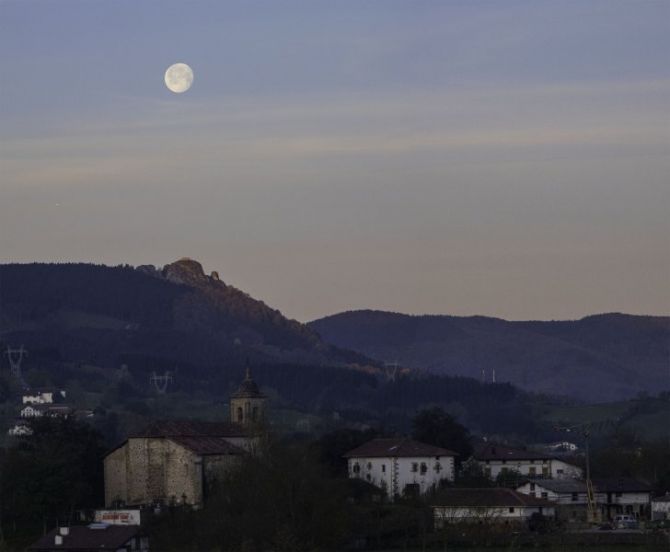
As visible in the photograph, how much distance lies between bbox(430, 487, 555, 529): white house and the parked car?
9.08ft

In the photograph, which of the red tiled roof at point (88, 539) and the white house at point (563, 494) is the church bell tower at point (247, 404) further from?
the red tiled roof at point (88, 539)

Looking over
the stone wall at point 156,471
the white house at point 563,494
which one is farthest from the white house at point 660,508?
the stone wall at point 156,471

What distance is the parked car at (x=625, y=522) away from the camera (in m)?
78.1

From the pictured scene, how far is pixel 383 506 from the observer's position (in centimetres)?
7894

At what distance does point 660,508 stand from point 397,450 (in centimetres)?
1180

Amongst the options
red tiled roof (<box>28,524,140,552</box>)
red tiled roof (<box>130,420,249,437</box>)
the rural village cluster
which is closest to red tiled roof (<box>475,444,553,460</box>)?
the rural village cluster

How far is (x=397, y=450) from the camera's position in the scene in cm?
8681

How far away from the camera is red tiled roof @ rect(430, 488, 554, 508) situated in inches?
3066

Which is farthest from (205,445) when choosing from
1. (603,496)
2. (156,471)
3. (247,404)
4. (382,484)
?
(603,496)

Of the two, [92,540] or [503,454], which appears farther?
[503,454]

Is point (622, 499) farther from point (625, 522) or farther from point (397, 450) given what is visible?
point (397, 450)

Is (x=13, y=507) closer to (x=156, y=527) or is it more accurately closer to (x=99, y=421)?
(x=156, y=527)

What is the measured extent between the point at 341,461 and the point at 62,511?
15.1m

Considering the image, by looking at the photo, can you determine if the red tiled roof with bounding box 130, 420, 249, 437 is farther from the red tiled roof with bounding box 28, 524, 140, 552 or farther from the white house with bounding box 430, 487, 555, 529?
the red tiled roof with bounding box 28, 524, 140, 552
